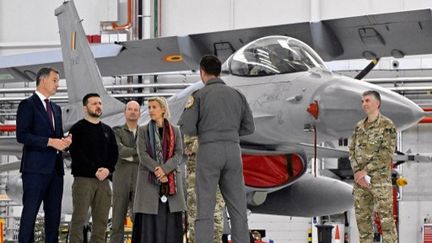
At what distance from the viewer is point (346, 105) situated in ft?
25.6

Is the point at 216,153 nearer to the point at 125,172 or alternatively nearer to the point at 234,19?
the point at 125,172

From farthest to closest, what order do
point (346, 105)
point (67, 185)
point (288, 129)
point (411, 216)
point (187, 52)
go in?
point (411, 216), point (187, 52), point (67, 185), point (288, 129), point (346, 105)

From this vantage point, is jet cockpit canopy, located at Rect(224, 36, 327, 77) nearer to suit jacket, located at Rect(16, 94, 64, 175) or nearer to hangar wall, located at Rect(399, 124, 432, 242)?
suit jacket, located at Rect(16, 94, 64, 175)

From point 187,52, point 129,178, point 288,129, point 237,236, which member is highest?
point 187,52

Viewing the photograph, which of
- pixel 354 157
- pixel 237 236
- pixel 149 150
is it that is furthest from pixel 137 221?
pixel 354 157

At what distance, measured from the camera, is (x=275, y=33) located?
13.3 metres

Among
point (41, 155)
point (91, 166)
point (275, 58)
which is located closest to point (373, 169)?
point (275, 58)

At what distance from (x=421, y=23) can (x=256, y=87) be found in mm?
4995

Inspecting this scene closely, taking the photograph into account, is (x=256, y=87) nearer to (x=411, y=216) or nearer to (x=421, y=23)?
(x=421, y=23)

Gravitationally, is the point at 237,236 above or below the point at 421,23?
below

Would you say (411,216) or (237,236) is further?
(411,216)

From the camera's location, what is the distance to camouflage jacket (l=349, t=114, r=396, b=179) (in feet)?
22.4

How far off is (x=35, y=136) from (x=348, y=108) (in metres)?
3.03

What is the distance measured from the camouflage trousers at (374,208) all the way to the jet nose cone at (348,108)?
105cm
